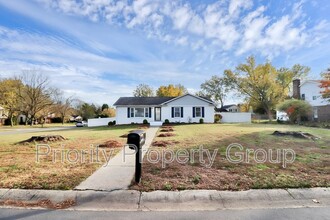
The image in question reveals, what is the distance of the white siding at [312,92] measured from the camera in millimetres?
30172

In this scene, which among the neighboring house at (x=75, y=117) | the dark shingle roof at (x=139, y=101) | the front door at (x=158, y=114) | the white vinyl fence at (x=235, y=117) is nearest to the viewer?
the front door at (x=158, y=114)

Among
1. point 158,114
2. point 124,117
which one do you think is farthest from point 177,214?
point 124,117

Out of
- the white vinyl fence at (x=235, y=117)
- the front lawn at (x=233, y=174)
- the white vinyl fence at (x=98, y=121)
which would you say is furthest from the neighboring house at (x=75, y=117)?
the front lawn at (x=233, y=174)

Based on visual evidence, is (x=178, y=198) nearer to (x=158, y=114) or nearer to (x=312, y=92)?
(x=158, y=114)

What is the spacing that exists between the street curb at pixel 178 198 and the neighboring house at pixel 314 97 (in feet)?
91.7

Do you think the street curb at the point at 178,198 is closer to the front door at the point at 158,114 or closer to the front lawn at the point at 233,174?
the front lawn at the point at 233,174

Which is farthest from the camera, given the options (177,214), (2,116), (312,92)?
(2,116)

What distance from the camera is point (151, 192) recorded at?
4250mm

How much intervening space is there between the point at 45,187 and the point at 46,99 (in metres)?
49.8

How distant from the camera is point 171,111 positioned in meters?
29.9

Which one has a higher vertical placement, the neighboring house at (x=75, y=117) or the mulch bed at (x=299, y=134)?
the neighboring house at (x=75, y=117)

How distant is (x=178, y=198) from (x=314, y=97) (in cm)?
3505

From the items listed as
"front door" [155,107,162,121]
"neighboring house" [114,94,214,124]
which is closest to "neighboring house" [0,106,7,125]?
"neighboring house" [114,94,214,124]

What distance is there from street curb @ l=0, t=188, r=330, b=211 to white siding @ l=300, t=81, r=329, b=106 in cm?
3087
